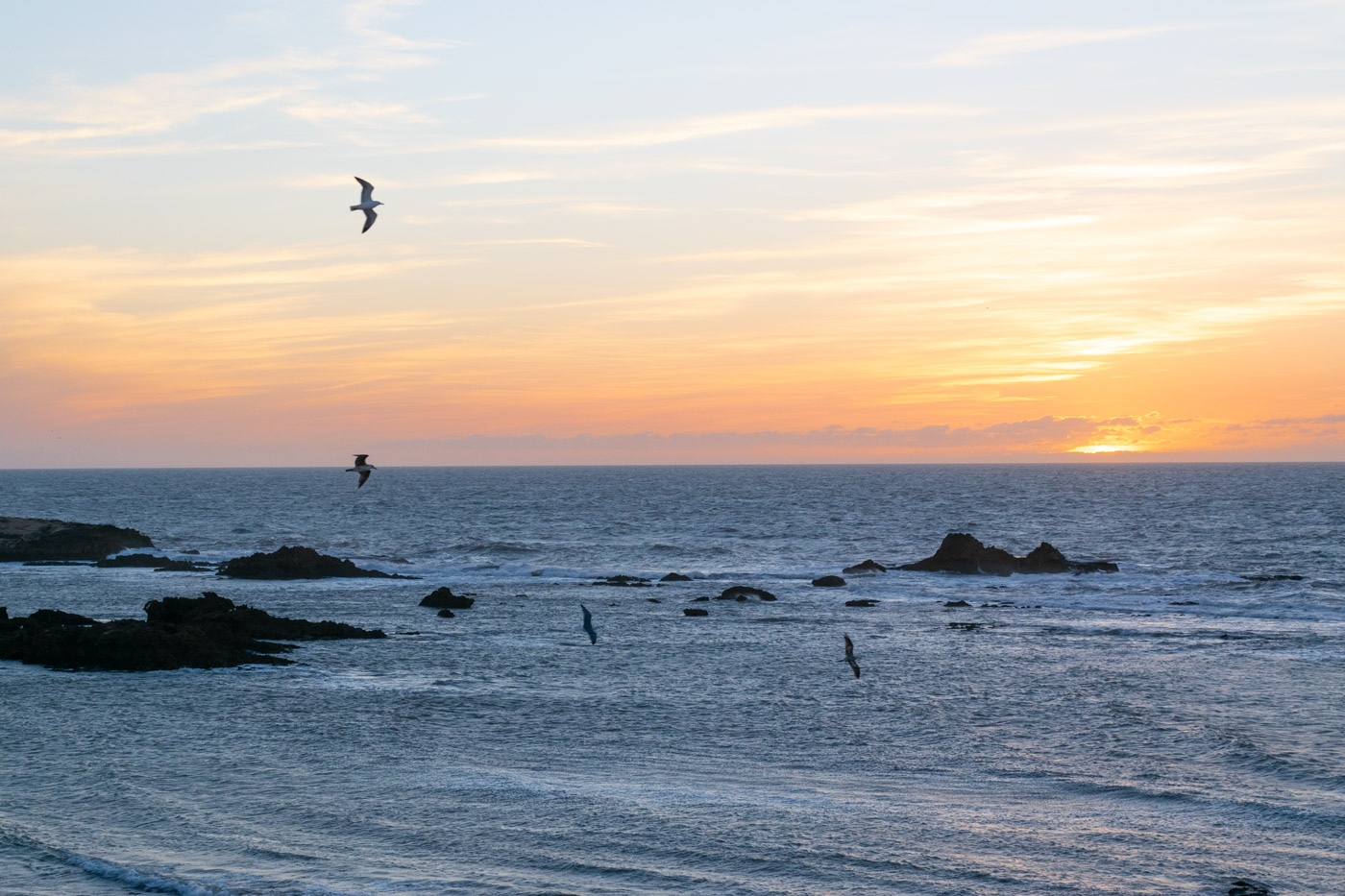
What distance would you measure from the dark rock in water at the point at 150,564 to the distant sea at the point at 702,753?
394 inches

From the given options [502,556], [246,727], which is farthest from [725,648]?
[502,556]

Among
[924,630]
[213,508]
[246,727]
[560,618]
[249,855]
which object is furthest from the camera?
[213,508]

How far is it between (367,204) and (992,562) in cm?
4056

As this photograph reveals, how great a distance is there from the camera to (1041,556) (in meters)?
55.9

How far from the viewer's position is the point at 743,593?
146 ft

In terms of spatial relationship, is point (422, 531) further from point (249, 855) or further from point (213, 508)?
point (249, 855)

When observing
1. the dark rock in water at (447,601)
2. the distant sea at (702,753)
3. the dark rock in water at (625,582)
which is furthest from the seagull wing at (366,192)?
the dark rock in water at (625,582)

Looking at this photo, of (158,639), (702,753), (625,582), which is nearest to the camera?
(702,753)

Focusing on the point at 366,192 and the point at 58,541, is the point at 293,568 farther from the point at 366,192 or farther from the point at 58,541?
the point at 366,192

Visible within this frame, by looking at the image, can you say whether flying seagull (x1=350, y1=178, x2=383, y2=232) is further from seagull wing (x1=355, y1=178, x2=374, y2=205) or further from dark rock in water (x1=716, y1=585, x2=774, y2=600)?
dark rock in water (x1=716, y1=585, x2=774, y2=600)

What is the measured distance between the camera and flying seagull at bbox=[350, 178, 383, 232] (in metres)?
20.5

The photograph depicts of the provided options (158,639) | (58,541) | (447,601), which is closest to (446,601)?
(447,601)

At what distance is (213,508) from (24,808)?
105 meters

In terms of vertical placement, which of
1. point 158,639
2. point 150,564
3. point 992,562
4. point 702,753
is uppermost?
point 992,562
